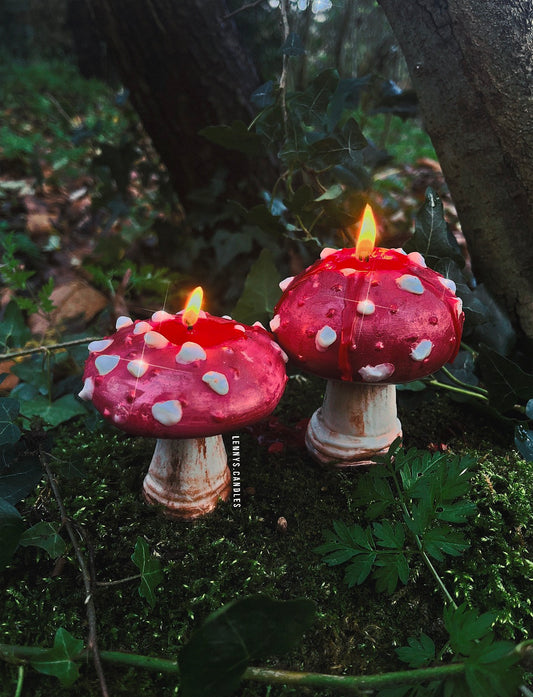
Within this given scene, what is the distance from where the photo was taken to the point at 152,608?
3.80 feet

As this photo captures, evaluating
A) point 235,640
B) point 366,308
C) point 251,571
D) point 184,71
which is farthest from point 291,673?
point 184,71

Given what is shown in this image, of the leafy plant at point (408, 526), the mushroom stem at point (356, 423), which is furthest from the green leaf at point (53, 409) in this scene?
the leafy plant at point (408, 526)

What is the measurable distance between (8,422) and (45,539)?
286mm

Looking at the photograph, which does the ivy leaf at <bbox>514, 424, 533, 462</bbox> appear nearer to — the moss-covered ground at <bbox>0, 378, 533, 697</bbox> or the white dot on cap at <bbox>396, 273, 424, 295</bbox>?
the moss-covered ground at <bbox>0, 378, 533, 697</bbox>

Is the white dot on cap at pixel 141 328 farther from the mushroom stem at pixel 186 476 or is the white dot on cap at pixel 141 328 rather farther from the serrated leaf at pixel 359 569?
the serrated leaf at pixel 359 569

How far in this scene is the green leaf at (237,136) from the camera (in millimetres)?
1799

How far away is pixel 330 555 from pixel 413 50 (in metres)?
1.50

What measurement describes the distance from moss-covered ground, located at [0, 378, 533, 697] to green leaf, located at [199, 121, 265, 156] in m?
1.05

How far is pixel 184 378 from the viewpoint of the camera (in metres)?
1.09

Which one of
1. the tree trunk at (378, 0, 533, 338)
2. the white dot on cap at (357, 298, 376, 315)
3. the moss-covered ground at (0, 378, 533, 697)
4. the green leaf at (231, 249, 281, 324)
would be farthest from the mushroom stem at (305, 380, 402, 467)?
the tree trunk at (378, 0, 533, 338)

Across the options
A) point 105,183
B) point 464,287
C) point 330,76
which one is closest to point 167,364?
point 464,287

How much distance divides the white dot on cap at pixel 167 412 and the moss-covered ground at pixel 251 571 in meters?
0.38

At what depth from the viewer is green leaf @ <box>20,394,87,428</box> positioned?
5.76 ft

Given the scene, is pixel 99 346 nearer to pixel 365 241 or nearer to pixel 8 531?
pixel 8 531
